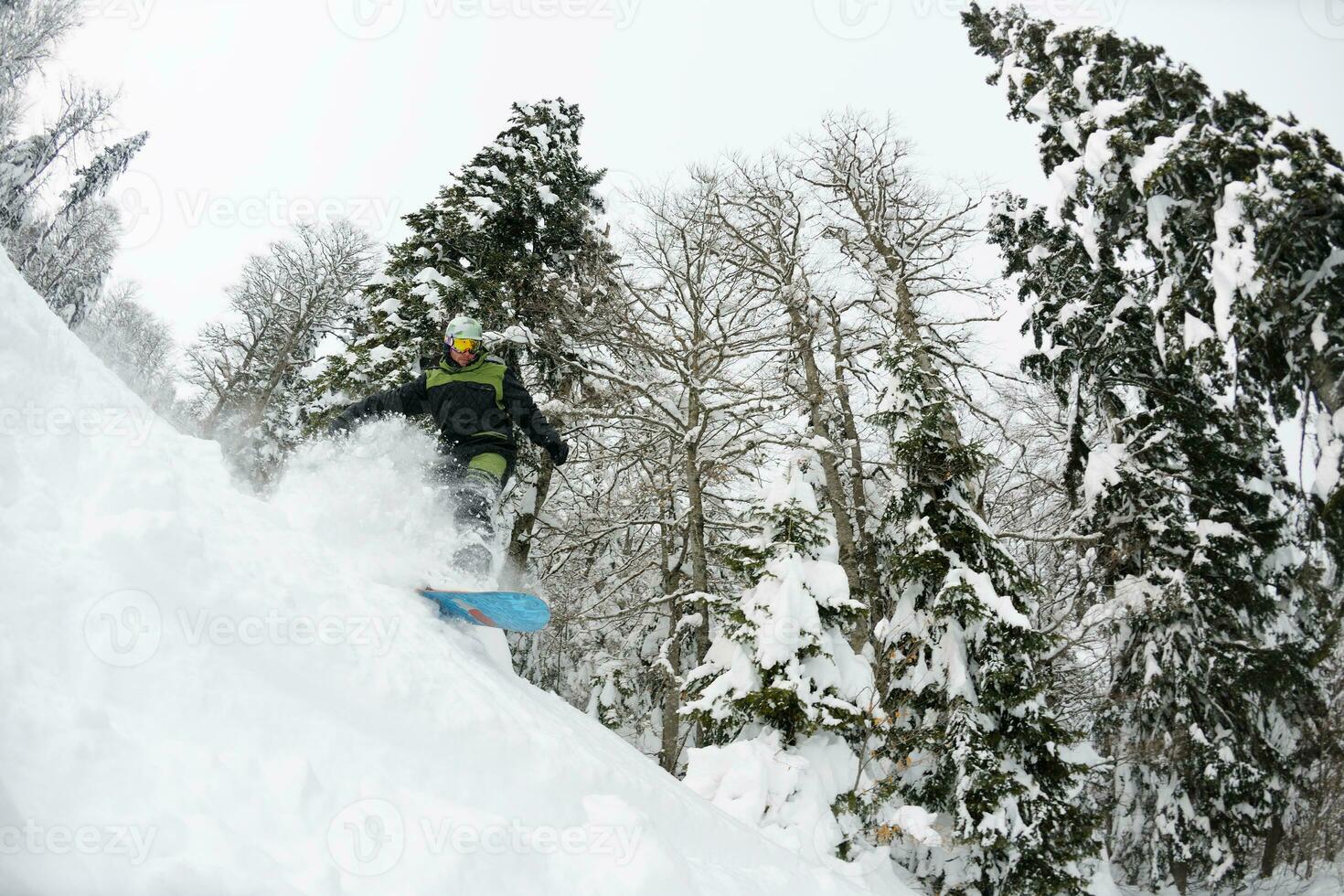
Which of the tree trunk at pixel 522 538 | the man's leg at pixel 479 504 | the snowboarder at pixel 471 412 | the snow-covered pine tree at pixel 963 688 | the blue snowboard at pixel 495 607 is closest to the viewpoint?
the blue snowboard at pixel 495 607

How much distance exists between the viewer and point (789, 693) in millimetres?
6801

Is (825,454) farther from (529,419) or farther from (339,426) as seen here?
(339,426)

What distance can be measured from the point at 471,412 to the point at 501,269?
22.7 feet

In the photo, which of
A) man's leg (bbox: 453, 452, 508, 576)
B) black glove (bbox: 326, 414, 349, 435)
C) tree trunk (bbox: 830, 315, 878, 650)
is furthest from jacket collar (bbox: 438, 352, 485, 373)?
tree trunk (bbox: 830, 315, 878, 650)

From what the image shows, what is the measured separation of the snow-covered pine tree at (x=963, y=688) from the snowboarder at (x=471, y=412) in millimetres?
4578

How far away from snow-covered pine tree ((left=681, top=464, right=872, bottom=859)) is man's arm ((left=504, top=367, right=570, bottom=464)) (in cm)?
298

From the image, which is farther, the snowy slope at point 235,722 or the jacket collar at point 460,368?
the jacket collar at point 460,368

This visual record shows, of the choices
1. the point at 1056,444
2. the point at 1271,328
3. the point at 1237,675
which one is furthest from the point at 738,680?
the point at 1056,444

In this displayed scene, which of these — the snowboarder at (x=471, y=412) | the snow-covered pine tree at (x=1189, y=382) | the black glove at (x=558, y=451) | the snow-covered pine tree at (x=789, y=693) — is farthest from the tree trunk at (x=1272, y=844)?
the snowboarder at (x=471, y=412)

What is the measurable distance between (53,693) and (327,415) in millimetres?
9957

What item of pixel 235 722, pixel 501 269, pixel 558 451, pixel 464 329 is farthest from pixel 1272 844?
pixel 501 269

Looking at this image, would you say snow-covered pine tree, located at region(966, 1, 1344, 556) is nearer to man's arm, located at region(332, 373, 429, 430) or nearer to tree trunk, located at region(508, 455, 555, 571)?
man's arm, located at region(332, 373, 429, 430)

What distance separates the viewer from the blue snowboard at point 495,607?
411 cm

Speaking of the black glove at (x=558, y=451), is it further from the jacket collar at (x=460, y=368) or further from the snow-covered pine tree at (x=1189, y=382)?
the snow-covered pine tree at (x=1189, y=382)
